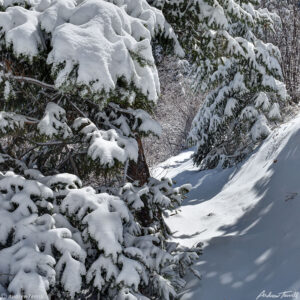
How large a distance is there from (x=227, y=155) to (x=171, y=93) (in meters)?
12.0

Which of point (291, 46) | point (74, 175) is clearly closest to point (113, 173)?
point (74, 175)

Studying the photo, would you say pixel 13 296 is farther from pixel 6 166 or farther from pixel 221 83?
pixel 221 83

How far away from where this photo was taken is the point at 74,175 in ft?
9.43

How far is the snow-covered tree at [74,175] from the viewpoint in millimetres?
2379

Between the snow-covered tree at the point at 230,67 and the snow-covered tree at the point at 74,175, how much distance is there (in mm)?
1134

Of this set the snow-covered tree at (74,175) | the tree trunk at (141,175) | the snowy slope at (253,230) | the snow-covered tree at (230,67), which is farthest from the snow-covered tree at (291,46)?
the snow-covered tree at (74,175)

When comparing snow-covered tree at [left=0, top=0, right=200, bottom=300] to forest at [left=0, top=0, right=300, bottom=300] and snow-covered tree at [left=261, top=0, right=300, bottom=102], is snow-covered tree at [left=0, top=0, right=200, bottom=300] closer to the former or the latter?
forest at [left=0, top=0, right=300, bottom=300]

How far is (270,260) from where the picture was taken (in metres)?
3.50

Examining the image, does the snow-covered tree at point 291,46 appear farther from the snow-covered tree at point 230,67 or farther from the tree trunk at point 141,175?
the tree trunk at point 141,175

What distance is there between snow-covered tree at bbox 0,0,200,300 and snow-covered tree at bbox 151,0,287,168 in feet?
3.72

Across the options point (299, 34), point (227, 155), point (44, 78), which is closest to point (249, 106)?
point (227, 155)

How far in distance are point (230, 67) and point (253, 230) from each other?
220 inches

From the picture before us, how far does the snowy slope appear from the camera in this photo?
10.9ft

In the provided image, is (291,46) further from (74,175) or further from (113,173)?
(74,175)
